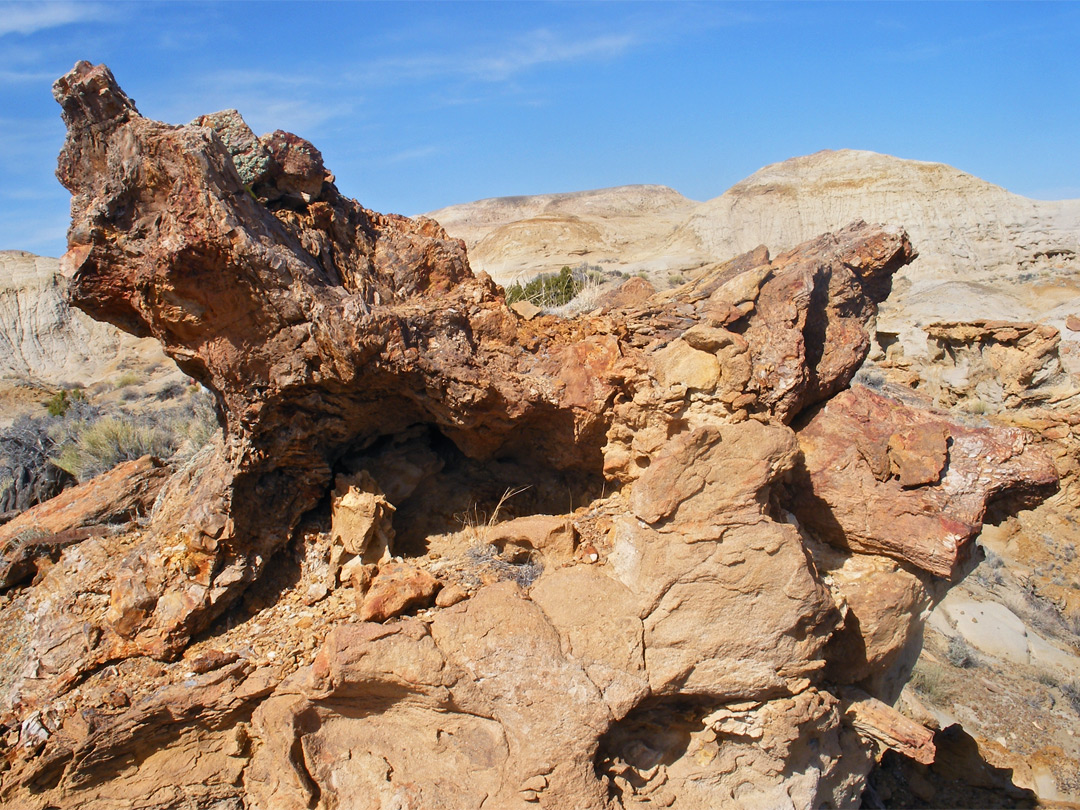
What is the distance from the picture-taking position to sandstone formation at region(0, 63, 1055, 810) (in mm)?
3213

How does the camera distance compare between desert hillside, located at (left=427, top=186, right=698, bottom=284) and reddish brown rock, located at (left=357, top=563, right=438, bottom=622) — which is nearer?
reddish brown rock, located at (left=357, top=563, right=438, bottom=622)

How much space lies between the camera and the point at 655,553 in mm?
3330

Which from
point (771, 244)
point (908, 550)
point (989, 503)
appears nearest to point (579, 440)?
point (908, 550)

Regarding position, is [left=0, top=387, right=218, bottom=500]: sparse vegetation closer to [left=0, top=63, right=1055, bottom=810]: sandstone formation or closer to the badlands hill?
[left=0, top=63, right=1055, bottom=810]: sandstone formation

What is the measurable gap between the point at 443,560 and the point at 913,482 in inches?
104

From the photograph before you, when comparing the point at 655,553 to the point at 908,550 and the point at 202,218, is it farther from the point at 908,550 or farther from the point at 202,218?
the point at 202,218

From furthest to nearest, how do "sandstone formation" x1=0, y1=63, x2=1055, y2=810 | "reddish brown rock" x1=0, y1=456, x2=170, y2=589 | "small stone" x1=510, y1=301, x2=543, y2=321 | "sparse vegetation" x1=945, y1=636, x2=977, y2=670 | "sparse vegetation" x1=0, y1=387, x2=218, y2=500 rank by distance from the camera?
"sparse vegetation" x1=945, y1=636, x2=977, y2=670, "sparse vegetation" x1=0, y1=387, x2=218, y2=500, "small stone" x1=510, y1=301, x2=543, y2=321, "reddish brown rock" x1=0, y1=456, x2=170, y2=589, "sandstone formation" x1=0, y1=63, x2=1055, y2=810

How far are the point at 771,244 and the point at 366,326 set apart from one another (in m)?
31.1

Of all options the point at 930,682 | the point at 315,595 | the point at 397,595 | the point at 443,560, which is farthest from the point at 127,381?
the point at 930,682

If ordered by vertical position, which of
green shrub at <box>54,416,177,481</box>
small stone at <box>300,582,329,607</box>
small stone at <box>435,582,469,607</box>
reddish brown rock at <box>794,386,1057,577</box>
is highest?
green shrub at <box>54,416,177,481</box>

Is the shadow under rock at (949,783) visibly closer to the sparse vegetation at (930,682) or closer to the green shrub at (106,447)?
the sparse vegetation at (930,682)

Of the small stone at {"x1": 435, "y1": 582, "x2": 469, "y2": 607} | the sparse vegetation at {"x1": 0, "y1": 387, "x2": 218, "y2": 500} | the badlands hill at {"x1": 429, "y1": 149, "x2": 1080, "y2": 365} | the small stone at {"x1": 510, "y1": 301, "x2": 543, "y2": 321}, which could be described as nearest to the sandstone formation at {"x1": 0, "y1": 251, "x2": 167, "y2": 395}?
the badlands hill at {"x1": 429, "y1": 149, "x2": 1080, "y2": 365}

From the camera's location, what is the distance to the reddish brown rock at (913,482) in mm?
3637

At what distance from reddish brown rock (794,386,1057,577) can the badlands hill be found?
1362 centimetres
